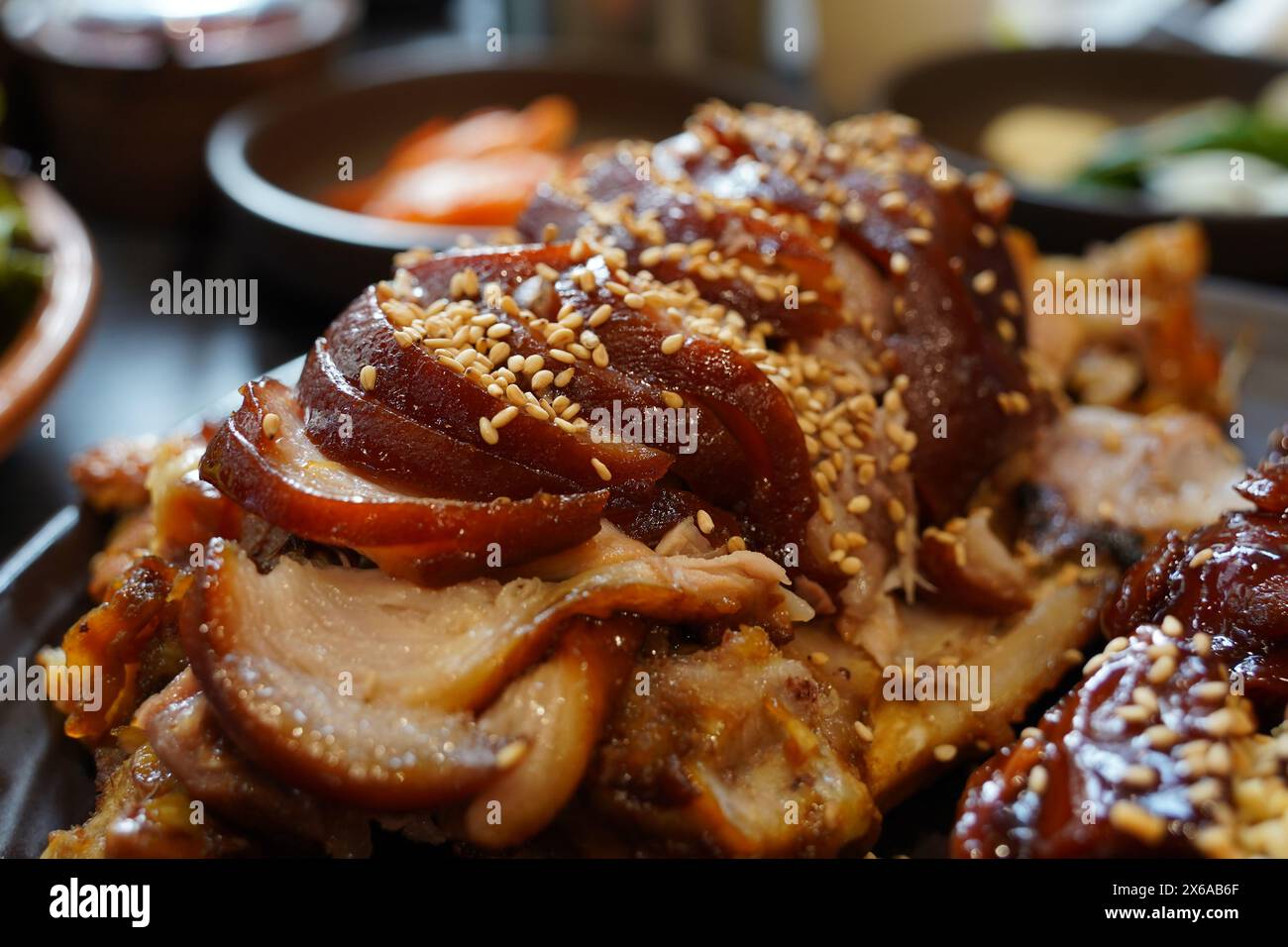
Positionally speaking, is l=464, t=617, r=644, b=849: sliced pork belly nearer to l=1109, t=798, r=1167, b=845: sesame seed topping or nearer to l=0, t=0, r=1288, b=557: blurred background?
l=1109, t=798, r=1167, b=845: sesame seed topping

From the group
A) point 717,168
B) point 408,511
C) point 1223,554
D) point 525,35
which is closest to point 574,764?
point 408,511

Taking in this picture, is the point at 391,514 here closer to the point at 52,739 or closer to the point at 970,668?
the point at 52,739

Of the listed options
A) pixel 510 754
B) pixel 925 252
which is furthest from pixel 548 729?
pixel 925 252

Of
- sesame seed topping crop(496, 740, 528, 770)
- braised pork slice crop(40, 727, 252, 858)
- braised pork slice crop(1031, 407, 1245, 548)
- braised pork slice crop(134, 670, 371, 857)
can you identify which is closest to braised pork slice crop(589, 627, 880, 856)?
sesame seed topping crop(496, 740, 528, 770)

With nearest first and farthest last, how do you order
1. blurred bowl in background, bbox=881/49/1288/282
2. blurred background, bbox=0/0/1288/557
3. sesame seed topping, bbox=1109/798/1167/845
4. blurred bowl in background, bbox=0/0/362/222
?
1. sesame seed topping, bbox=1109/798/1167/845
2. blurred background, bbox=0/0/1288/557
3. blurred bowl in background, bbox=0/0/362/222
4. blurred bowl in background, bbox=881/49/1288/282

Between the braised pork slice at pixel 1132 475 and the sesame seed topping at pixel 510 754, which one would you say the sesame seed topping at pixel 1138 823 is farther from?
the braised pork slice at pixel 1132 475

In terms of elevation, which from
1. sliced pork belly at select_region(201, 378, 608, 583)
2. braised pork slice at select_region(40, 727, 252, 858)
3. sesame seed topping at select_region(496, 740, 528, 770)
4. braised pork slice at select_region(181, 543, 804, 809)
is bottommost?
braised pork slice at select_region(40, 727, 252, 858)

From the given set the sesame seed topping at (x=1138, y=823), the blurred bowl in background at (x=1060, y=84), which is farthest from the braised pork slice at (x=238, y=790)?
the blurred bowl in background at (x=1060, y=84)
